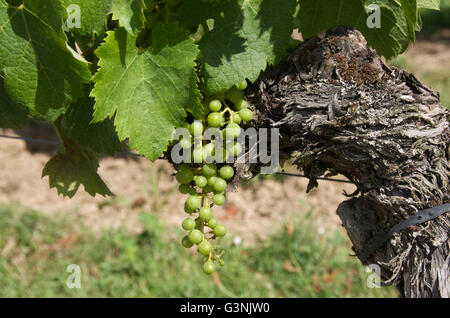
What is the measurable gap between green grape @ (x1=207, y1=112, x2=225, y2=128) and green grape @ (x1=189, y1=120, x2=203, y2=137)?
3 cm

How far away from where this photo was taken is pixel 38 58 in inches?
45.4

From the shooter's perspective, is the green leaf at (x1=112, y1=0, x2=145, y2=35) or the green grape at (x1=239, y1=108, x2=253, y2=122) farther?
the green grape at (x1=239, y1=108, x2=253, y2=122)

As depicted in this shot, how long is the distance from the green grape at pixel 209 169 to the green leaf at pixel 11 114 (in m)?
0.59

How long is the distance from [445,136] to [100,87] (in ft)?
2.81

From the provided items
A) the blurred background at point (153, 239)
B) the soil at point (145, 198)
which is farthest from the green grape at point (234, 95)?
the soil at point (145, 198)

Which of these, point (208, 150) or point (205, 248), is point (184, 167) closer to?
point (208, 150)

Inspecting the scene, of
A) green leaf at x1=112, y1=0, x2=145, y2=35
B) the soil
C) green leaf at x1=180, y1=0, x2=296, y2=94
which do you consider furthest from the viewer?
the soil

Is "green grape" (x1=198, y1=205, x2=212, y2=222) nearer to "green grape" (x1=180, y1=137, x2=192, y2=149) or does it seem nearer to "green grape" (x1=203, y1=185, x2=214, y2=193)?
"green grape" (x1=203, y1=185, x2=214, y2=193)

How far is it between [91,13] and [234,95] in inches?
15.5

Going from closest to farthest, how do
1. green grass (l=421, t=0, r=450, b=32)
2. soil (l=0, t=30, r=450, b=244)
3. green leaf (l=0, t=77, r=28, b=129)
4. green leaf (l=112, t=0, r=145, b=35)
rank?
green leaf (l=112, t=0, r=145, b=35), green leaf (l=0, t=77, r=28, b=129), soil (l=0, t=30, r=450, b=244), green grass (l=421, t=0, r=450, b=32)

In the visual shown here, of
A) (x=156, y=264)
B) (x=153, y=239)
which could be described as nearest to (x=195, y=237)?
(x=156, y=264)

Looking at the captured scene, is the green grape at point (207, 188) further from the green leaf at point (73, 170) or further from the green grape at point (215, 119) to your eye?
the green leaf at point (73, 170)

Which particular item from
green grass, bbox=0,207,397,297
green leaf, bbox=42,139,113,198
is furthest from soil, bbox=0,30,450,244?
green leaf, bbox=42,139,113,198

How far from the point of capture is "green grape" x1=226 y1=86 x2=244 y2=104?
127 centimetres
